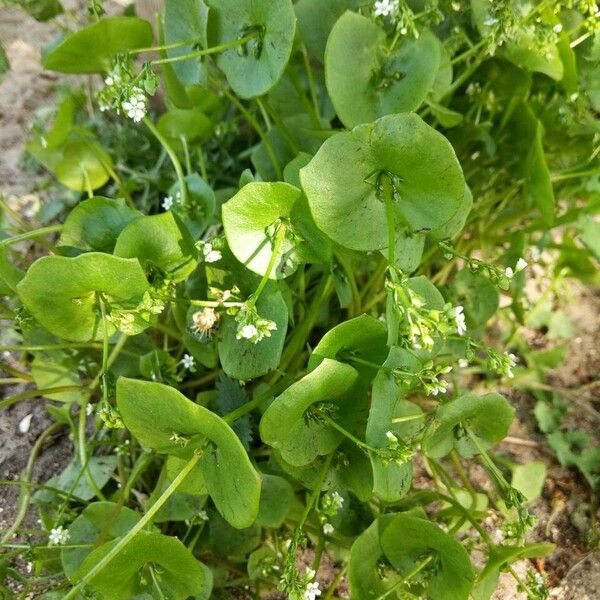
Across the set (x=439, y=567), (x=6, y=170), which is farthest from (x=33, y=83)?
(x=439, y=567)

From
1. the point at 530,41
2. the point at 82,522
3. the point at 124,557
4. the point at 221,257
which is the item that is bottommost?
the point at 82,522

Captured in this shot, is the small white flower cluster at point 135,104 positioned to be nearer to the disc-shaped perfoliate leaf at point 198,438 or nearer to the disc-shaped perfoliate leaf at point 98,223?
the disc-shaped perfoliate leaf at point 98,223

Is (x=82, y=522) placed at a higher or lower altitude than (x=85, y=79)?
lower

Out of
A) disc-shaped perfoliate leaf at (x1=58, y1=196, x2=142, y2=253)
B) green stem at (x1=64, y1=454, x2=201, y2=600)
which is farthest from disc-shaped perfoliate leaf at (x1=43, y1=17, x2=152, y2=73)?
green stem at (x1=64, y1=454, x2=201, y2=600)

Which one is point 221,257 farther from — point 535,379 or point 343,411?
point 535,379

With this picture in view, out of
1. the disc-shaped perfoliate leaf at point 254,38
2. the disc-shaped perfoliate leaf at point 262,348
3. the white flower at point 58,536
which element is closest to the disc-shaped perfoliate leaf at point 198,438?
the disc-shaped perfoliate leaf at point 262,348

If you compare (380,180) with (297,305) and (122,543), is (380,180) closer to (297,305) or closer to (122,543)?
(297,305)

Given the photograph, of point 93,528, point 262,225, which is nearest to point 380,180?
point 262,225
